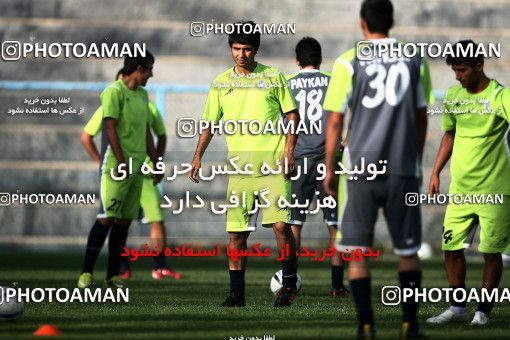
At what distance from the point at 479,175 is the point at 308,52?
9.42 ft

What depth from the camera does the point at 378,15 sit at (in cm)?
723

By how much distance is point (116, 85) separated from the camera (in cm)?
1154

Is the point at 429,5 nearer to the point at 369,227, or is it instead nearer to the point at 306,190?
the point at 306,190

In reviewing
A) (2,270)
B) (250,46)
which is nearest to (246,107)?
(250,46)

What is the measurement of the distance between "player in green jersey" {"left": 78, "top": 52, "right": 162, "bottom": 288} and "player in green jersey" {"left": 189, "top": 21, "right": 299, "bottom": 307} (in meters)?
1.72

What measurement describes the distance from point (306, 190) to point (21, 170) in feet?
32.0

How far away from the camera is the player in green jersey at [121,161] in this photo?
1144cm

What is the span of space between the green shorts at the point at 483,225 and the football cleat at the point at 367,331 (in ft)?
6.18

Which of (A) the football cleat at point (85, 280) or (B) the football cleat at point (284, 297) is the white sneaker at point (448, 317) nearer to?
(B) the football cleat at point (284, 297)
